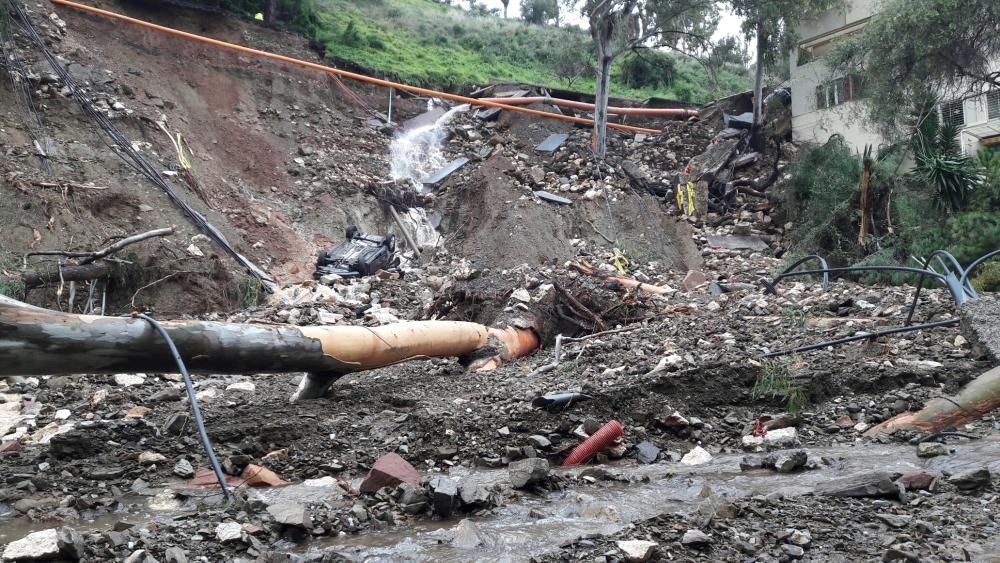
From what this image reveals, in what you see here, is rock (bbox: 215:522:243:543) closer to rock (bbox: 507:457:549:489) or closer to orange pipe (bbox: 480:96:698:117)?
rock (bbox: 507:457:549:489)

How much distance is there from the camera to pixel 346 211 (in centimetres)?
1410

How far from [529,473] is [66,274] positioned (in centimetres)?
720

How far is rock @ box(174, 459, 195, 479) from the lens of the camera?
3773 millimetres

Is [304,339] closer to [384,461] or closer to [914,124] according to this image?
[384,461]

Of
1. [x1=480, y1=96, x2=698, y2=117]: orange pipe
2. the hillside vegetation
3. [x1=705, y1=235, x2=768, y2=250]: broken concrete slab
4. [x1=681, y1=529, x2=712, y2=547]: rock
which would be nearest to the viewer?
[x1=681, y1=529, x2=712, y2=547]: rock

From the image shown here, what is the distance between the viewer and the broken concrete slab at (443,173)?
15.4m

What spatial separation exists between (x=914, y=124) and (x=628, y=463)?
11.9 m

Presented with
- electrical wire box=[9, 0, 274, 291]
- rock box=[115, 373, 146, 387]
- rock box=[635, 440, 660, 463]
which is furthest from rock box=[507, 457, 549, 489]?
electrical wire box=[9, 0, 274, 291]

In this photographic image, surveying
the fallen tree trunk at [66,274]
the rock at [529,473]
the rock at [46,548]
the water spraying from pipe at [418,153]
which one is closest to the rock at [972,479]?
the rock at [529,473]

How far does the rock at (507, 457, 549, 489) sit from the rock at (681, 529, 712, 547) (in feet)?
3.48

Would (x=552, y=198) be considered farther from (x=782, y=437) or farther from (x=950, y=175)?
(x=782, y=437)

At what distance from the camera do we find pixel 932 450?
3.75 meters

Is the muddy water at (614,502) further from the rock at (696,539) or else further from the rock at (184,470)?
the rock at (184,470)

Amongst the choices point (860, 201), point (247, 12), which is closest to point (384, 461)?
point (860, 201)
